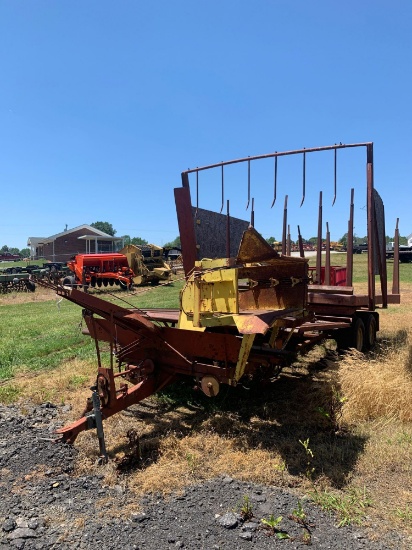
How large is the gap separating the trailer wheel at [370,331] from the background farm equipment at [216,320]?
1.38 metres

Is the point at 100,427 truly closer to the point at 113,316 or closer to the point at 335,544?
the point at 113,316

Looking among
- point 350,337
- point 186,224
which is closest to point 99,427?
point 186,224

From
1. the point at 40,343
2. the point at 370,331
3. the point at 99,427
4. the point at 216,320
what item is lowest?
the point at 40,343

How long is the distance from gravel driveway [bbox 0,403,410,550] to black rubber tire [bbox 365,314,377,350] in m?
4.70

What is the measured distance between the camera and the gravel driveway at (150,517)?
8.40 feet

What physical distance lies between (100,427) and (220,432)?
1.24 meters

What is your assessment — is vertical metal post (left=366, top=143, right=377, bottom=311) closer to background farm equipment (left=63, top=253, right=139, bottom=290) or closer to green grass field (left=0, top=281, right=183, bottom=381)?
green grass field (left=0, top=281, right=183, bottom=381)

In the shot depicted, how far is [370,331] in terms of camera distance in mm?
7289

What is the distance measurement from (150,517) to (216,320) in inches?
66.7

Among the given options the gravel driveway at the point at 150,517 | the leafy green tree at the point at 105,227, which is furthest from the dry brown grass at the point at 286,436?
the leafy green tree at the point at 105,227

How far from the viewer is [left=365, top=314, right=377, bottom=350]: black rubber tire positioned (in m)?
7.18

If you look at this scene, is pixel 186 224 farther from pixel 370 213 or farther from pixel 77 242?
pixel 77 242

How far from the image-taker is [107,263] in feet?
77.0

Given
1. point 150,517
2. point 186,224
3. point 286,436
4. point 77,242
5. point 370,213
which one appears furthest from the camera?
point 77,242
